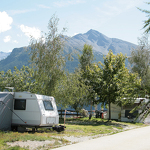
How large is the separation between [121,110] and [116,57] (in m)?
7.16

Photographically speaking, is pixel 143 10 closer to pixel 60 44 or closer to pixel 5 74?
pixel 60 44

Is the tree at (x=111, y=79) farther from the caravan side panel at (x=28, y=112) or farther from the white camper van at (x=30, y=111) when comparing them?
the caravan side panel at (x=28, y=112)

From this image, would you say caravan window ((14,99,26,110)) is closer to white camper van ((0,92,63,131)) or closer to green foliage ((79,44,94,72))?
white camper van ((0,92,63,131))

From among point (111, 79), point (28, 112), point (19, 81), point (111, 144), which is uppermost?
point (111, 79)

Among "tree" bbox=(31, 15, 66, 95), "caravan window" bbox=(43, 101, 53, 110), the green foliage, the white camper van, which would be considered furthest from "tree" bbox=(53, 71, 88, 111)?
the green foliage

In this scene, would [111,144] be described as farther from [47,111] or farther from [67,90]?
[67,90]

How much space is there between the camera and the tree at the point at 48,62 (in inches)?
710

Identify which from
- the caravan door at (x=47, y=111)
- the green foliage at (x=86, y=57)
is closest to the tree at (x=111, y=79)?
the caravan door at (x=47, y=111)

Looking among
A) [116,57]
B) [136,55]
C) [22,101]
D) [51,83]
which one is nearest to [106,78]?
[116,57]

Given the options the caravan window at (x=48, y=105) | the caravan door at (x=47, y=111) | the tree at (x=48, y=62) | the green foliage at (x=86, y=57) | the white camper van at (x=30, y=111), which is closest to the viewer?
the white camper van at (x=30, y=111)

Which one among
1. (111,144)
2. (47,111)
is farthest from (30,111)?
(111,144)

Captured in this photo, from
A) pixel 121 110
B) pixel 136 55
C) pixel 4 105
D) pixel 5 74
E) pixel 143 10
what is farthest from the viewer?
pixel 136 55

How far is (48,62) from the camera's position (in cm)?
1805

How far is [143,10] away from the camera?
3.52 meters
